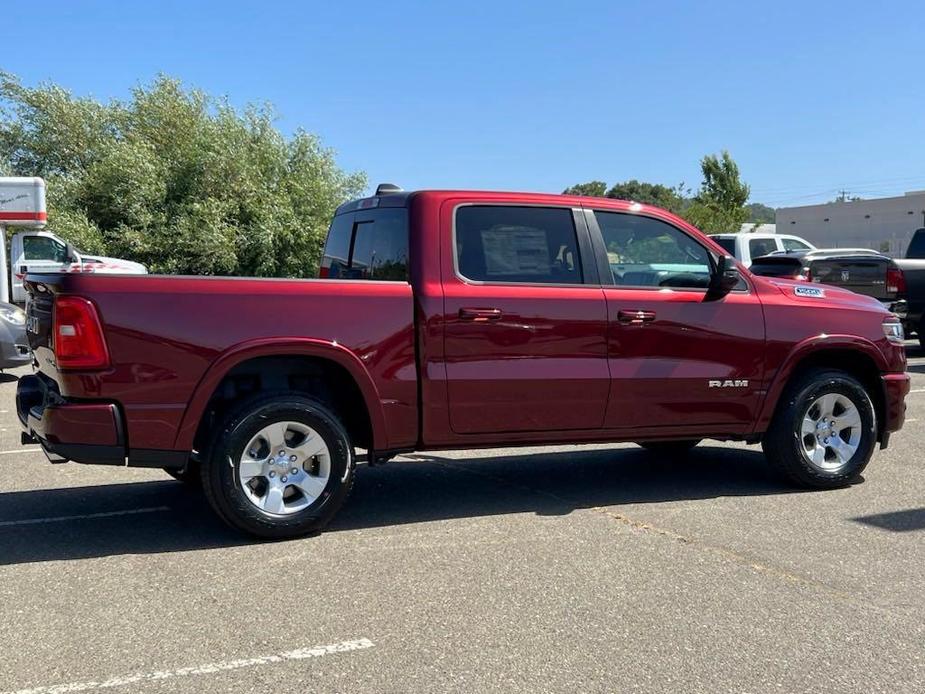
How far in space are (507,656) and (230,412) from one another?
2207 millimetres

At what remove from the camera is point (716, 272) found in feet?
20.0

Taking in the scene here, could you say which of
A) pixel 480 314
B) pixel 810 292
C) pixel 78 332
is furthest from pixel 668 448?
pixel 78 332

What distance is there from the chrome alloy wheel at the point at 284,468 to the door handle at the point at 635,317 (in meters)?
1.99

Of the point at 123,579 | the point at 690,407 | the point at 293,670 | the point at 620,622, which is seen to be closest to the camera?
the point at 293,670

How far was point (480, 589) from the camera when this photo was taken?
14.5 ft

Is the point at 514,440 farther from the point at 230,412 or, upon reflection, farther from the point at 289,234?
the point at 289,234

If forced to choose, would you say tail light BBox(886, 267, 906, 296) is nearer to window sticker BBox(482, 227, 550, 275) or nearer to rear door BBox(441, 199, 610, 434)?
rear door BBox(441, 199, 610, 434)

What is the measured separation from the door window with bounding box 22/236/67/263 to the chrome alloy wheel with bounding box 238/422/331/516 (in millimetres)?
17038

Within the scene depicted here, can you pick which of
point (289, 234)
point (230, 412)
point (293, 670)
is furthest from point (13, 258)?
point (293, 670)

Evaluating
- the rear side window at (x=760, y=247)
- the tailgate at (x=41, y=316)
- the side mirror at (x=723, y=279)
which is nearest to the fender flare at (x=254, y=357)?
the tailgate at (x=41, y=316)

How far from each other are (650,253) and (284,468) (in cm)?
274

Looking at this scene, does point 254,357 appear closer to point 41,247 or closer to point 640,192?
point 41,247

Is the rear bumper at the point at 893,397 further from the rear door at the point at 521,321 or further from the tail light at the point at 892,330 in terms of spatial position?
the rear door at the point at 521,321

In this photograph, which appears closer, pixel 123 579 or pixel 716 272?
pixel 123 579
